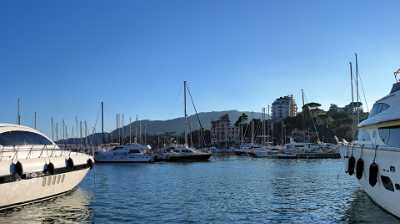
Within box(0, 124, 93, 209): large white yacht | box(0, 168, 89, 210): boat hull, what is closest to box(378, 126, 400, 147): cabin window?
box(0, 124, 93, 209): large white yacht

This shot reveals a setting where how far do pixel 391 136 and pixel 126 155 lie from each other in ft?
250

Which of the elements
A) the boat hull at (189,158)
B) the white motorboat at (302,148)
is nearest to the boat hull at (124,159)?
the boat hull at (189,158)

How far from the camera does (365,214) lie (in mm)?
23125

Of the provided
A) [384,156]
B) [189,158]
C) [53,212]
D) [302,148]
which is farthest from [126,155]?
[384,156]

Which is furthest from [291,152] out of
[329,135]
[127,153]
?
[329,135]

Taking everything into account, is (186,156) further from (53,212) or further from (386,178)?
(386,178)

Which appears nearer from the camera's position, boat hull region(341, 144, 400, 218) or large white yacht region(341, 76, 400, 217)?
boat hull region(341, 144, 400, 218)

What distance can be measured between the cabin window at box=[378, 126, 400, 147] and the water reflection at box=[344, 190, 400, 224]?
3.12 m

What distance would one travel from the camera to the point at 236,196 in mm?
31453

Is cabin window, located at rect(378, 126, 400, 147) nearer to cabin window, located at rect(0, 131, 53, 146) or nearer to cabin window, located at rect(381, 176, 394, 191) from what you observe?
cabin window, located at rect(381, 176, 394, 191)

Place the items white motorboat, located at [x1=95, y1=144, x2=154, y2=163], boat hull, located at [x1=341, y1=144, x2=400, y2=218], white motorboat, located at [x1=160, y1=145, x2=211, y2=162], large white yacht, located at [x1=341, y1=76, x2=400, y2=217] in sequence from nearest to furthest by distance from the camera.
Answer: boat hull, located at [x1=341, y1=144, x2=400, y2=218] → large white yacht, located at [x1=341, y1=76, x2=400, y2=217] → white motorboat, located at [x1=160, y1=145, x2=211, y2=162] → white motorboat, located at [x1=95, y1=144, x2=154, y2=163]

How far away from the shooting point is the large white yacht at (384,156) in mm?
17656

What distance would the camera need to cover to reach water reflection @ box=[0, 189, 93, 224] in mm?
22062

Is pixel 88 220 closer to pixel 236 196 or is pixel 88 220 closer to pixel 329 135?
pixel 236 196
